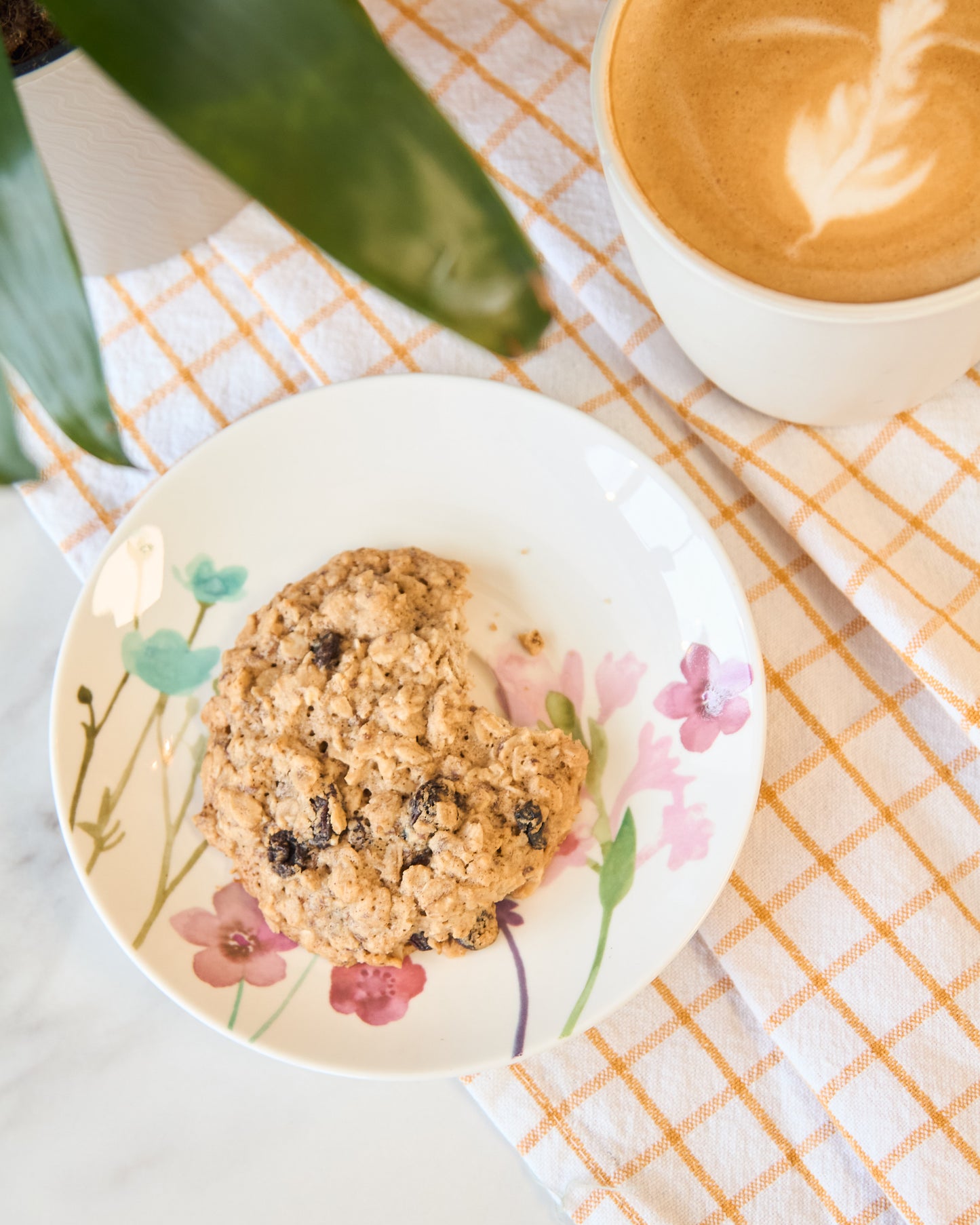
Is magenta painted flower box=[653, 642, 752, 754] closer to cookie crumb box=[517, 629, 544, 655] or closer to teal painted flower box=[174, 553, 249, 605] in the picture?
cookie crumb box=[517, 629, 544, 655]

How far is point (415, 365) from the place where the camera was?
107 centimetres

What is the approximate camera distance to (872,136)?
0.76 meters

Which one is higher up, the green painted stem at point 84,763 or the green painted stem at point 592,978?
the green painted stem at point 592,978

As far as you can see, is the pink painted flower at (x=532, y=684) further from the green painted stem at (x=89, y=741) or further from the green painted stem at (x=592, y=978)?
the green painted stem at (x=89, y=741)

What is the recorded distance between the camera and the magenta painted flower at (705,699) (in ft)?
2.97

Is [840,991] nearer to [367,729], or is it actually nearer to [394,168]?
[367,729]

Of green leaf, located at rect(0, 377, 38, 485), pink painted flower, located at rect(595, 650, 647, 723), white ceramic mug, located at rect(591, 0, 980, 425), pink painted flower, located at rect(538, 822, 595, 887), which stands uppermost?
white ceramic mug, located at rect(591, 0, 980, 425)

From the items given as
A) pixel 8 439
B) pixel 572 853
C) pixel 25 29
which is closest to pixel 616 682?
pixel 572 853

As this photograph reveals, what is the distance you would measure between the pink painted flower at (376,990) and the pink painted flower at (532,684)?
9.5 inches

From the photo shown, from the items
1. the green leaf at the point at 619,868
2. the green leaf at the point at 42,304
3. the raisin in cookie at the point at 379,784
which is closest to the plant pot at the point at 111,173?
the green leaf at the point at 42,304

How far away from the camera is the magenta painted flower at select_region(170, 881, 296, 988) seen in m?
0.93

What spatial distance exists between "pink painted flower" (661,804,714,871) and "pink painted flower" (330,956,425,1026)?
0.24m

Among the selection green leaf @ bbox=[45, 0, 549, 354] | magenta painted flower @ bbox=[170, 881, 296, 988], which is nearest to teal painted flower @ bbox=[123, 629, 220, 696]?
magenta painted flower @ bbox=[170, 881, 296, 988]

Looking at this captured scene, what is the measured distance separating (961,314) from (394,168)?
49 cm
